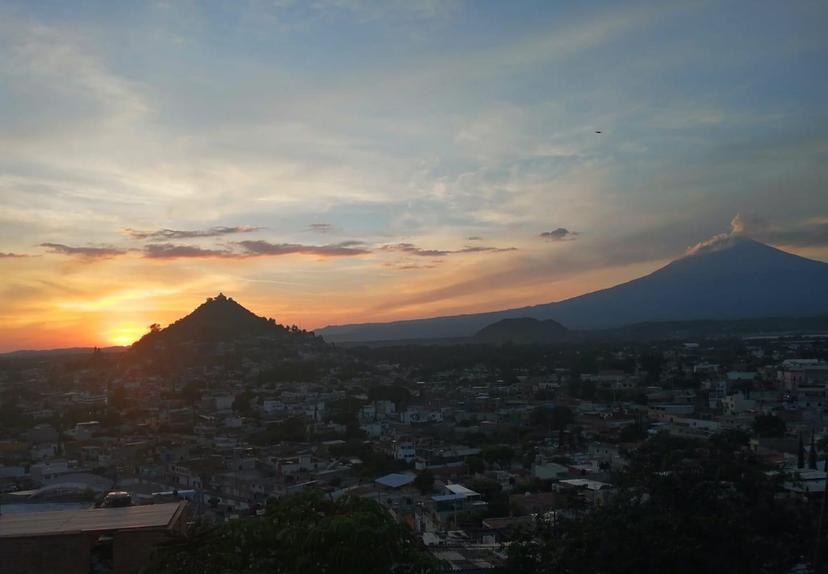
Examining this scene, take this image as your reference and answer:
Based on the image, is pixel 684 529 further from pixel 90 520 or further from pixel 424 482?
pixel 424 482

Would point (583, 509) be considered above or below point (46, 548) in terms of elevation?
below

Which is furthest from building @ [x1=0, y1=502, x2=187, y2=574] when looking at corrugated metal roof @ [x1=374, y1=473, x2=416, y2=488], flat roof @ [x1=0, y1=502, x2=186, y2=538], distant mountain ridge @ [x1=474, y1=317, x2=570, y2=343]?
distant mountain ridge @ [x1=474, y1=317, x2=570, y2=343]

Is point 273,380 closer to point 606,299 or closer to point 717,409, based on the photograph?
point 717,409

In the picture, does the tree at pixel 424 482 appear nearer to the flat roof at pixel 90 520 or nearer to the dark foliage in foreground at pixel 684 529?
the dark foliage in foreground at pixel 684 529

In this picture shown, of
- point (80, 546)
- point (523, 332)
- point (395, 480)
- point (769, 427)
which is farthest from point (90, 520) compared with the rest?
point (523, 332)

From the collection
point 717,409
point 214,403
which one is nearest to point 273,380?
point 214,403

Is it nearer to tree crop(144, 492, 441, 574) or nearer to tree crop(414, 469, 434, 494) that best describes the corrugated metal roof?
tree crop(414, 469, 434, 494)
